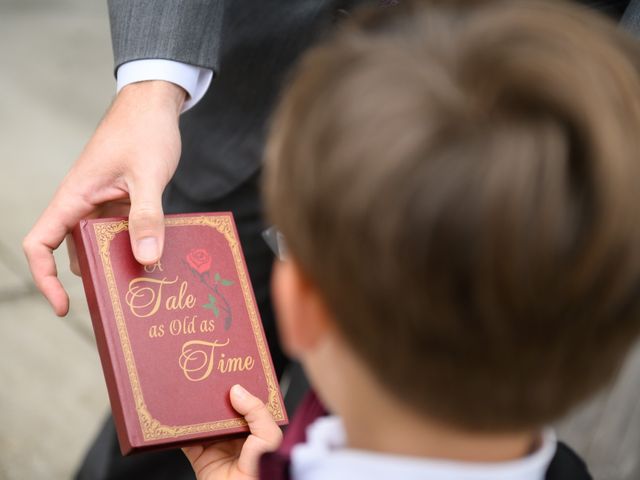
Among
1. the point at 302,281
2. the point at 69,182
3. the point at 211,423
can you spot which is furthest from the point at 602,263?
the point at 69,182

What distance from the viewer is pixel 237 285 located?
1320mm

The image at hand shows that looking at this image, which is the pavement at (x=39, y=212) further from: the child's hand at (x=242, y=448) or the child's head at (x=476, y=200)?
the child's head at (x=476, y=200)

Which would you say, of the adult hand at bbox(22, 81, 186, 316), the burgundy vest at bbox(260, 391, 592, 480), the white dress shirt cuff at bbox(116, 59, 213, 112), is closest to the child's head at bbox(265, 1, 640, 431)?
the burgundy vest at bbox(260, 391, 592, 480)

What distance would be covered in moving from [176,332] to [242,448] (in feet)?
0.60

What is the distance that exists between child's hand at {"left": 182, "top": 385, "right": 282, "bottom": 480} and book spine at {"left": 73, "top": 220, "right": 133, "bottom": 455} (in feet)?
0.43

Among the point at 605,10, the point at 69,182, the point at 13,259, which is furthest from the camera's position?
the point at 13,259

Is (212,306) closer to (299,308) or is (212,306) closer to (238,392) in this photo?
(238,392)

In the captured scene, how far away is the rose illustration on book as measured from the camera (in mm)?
1283

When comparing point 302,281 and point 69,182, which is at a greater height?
point 302,281

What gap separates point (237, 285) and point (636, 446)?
4.30 ft

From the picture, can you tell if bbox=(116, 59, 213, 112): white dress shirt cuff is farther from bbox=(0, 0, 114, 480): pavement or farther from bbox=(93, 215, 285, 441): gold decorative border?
bbox=(0, 0, 114, 480): pavement

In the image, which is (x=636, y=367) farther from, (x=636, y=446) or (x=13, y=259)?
(x=13, y=259)

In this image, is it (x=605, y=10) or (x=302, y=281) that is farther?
(x=605, y=10)

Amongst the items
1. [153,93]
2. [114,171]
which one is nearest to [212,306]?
[114,171]
